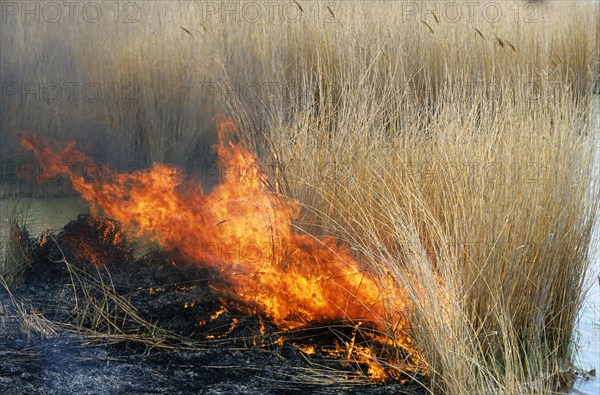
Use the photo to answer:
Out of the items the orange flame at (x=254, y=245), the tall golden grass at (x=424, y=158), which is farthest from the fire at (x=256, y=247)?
the tall golden grass at (x=424, y=158)

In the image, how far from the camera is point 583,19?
10.6 metres

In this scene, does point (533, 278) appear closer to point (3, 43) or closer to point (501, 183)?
point (501, 183)

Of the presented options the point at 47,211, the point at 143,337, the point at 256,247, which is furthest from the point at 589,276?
the point at 47,211

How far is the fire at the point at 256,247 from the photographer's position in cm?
439

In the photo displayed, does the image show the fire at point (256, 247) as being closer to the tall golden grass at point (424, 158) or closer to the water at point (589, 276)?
the tall golden grass at point (424, 158)

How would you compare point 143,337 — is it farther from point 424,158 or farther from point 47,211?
point 47,211

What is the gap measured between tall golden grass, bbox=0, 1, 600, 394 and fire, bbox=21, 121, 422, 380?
0.14 meters

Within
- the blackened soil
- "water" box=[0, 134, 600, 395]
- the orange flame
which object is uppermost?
the orange flame

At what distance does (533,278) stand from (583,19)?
7.26 m

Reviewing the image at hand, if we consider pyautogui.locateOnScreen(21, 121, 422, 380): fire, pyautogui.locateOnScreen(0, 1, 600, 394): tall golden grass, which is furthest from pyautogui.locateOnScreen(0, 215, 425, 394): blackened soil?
pyautogui.locateOnScreen(0, 1, 600, 394): tall golden grass

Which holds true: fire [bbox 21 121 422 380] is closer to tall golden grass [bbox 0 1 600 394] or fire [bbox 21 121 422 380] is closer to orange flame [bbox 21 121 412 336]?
orange flame [bbox 21 121 412 336]

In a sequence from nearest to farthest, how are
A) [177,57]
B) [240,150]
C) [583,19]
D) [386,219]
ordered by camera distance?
[386,219], [240,150], [177,57], [583,19]

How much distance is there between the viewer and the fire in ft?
14.4

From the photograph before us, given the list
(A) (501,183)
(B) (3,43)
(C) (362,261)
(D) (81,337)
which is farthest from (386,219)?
(B) (3,43)
